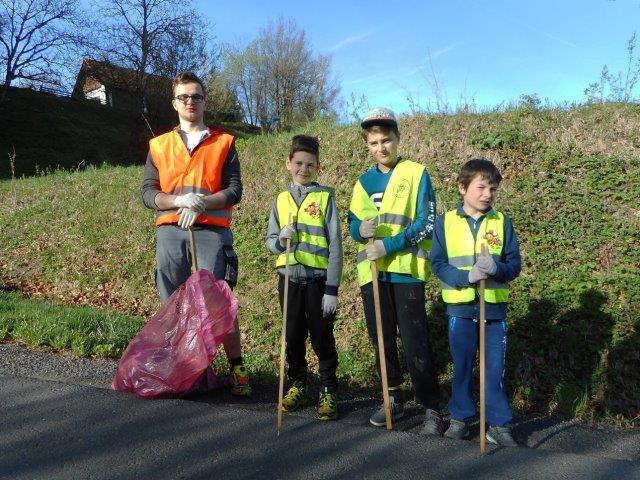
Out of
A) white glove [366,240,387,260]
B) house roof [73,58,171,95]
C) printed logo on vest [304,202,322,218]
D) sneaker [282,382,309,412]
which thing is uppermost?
house roof [73,58,171,95]

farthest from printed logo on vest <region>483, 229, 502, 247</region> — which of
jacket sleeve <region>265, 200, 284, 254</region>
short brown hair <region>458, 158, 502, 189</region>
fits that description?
jacket sleeve <region>265, 200, 284, 254</region>

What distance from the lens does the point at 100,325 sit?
18.9 feet

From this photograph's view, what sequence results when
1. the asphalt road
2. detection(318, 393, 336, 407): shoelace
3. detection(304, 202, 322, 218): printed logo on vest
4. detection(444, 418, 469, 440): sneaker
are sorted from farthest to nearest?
detection(304, 202, 322, 218): printed logo on vest < detection(318, 393, 336, 407): shoelace < detection(444, 418, 469, 440): sneaker < the asphalt road

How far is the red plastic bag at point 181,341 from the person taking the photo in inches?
147

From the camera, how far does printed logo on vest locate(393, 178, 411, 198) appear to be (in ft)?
12.7

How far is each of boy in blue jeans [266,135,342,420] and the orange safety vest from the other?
1.60ft

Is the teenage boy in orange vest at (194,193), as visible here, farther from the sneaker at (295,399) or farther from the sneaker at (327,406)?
the sneaker at (327,406)

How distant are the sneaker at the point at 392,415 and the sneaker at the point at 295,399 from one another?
1.65ft

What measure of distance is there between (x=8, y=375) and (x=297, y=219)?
241 cm

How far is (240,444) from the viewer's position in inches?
127

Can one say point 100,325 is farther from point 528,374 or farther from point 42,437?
point 528,374

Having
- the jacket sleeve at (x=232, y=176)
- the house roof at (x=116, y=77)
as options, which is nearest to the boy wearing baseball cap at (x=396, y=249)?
the jacket sleeve at (x=232, y=176)

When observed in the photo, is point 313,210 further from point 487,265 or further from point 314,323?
point 487,265

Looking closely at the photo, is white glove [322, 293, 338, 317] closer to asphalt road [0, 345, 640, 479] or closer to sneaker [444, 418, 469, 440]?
asphalt road [0, 345, 640, 479]
